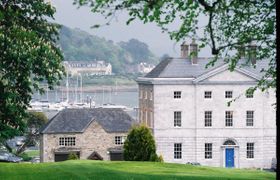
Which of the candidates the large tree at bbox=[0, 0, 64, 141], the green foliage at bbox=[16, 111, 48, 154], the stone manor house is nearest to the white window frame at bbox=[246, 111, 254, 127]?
the stone manor house

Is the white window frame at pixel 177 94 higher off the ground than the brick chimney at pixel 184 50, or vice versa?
the brick chimney at pixel 184 50

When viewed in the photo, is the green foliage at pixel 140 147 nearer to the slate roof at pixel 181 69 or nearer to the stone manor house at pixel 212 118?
the stone manor house at pixel 212 118

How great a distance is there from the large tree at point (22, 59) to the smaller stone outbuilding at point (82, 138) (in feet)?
120

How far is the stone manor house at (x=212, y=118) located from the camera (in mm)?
72812

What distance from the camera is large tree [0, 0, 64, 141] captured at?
29.6m

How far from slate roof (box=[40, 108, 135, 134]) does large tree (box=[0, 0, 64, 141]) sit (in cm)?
3667

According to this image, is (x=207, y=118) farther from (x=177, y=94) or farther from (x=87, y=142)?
(x=87, y=142)

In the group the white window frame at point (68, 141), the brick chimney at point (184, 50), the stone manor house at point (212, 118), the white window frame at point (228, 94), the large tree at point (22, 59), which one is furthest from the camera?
the brick chimney at point (184, 50)

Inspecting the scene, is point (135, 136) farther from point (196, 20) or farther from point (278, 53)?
point (278, 53)

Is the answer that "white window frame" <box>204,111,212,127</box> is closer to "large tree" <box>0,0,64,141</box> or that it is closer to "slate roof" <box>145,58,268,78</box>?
"slate roof" <box>145,58,268,78</box>

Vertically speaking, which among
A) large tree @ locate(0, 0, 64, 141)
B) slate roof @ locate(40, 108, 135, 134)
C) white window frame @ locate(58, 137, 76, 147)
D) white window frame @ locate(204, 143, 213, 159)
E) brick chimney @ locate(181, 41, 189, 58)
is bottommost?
white window frame @ locate(204, 143, 213, 159)

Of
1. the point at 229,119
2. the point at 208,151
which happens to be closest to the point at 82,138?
the point at 208,151

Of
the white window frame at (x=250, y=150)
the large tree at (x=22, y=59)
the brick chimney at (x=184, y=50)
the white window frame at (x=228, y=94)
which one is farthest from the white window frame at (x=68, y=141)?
the large tree at (x=22, y=59)

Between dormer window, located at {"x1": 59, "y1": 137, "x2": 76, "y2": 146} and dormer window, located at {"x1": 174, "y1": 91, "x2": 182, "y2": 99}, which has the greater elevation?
dormer window, located at {"x1": 174, "y1": 91, "x2": 182, "y2": 99}
